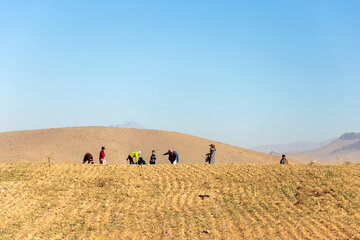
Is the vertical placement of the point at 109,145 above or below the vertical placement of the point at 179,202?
above

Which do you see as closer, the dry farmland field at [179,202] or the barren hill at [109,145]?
the dry farmland field at [179,202]

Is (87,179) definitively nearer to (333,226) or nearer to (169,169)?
(169,169)

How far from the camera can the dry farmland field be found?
1247 centimetres

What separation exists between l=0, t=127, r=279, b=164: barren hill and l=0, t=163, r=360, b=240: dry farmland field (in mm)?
38511

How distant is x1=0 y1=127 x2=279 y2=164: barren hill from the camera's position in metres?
60.9

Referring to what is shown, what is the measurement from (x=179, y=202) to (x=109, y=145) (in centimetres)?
5487

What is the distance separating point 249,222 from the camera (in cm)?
1317

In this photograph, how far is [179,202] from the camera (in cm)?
1577

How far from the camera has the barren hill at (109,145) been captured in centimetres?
6088

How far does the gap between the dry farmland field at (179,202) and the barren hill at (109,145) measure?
38.5 metres

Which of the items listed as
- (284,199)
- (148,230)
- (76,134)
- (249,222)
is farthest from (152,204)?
(76,134)

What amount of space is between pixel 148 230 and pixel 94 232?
1.60m

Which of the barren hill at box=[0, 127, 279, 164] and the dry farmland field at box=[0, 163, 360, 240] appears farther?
the barren hill at box=[0, 127, 279, 164]

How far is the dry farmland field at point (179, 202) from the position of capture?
491 inches
